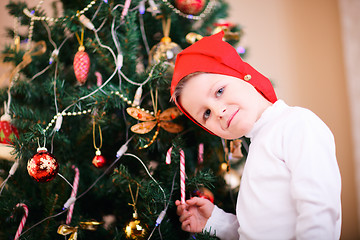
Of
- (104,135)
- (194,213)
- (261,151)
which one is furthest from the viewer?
(104,135)

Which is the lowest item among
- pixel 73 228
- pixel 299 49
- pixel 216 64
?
pixel 73 228

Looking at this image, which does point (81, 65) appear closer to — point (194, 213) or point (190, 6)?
point (190, 6)

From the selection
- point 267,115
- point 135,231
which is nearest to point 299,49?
point 267,115

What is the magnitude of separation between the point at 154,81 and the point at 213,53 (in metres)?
0.19

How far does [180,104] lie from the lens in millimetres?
735

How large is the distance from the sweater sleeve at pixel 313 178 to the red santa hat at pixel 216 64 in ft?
0.47

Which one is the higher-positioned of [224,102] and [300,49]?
[224,102]

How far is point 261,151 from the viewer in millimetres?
650

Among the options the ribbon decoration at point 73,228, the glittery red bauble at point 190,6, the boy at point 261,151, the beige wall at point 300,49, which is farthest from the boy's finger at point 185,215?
the beige wall at point 300,49

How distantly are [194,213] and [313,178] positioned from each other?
327 mm

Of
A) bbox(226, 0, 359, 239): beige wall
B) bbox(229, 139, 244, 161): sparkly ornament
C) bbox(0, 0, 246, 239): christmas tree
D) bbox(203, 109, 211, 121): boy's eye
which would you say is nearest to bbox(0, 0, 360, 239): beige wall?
bbox(226, 0, 359, 239): beige wall

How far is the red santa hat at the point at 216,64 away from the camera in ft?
2.21

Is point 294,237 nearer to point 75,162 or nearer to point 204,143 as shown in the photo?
point 204,143

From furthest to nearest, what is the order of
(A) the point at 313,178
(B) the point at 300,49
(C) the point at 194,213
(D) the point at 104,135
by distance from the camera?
(B) the point at 300,49
(D) the point at 104,135
(C) the point at 194,213
(A) the point at 313,178
